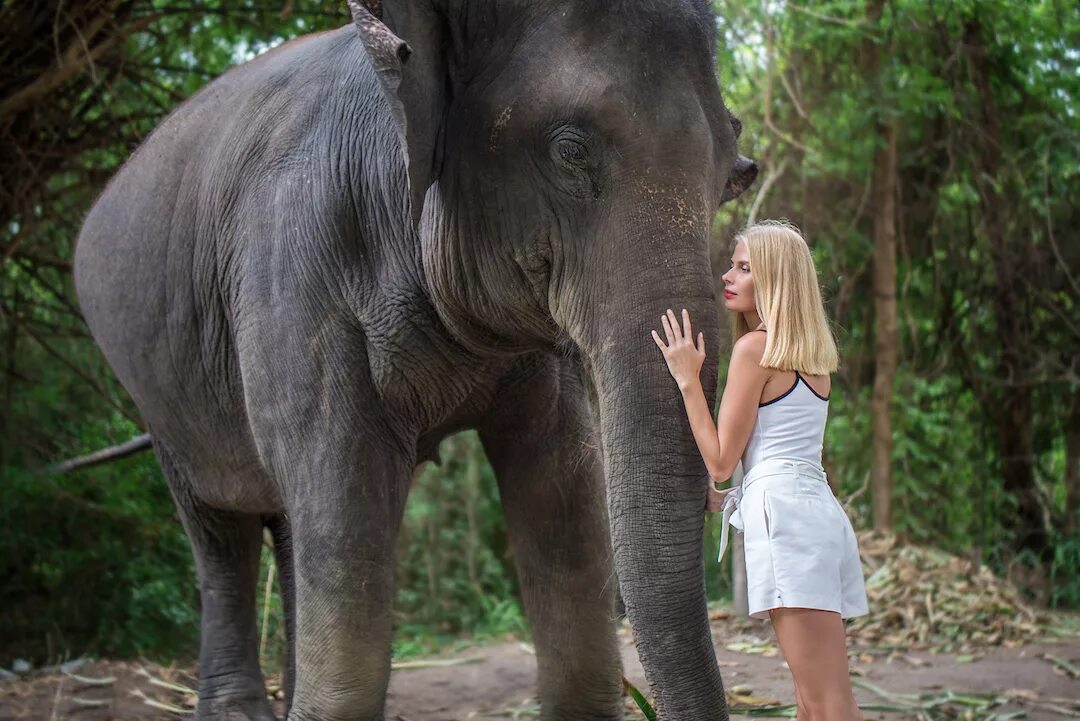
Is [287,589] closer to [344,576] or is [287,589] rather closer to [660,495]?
[344,576]

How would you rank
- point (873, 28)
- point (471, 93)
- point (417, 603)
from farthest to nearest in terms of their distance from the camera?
point (417, 603), point (873, 28), point (471, 93)

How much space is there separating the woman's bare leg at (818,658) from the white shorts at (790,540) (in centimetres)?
4

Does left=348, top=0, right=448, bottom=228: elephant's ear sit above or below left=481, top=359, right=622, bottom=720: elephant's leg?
above

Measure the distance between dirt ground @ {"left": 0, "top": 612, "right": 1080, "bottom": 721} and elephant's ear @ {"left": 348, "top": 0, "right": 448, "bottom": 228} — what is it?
226 cm

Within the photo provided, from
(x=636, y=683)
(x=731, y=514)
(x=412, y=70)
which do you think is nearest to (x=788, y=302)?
(x=731, y=514)

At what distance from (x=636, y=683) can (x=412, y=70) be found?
9.45 ft

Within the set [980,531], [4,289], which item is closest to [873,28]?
[980,531]

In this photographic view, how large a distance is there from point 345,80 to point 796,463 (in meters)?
1.47

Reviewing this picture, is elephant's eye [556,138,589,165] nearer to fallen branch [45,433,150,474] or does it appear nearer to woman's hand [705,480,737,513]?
woman's hand [705,480,737,513]

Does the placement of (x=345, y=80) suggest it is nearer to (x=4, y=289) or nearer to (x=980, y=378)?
→ (x=4, y=289)

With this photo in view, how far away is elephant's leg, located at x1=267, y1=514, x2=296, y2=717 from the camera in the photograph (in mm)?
4324

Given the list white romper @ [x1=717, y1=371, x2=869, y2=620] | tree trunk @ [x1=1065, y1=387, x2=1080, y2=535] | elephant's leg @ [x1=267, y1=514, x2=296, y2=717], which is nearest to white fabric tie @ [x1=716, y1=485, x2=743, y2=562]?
white romper @ [x1=717, y1=371, x2=869, y2=620]

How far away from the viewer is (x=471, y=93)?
9.31 ft

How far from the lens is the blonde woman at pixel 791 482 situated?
2578 mm
